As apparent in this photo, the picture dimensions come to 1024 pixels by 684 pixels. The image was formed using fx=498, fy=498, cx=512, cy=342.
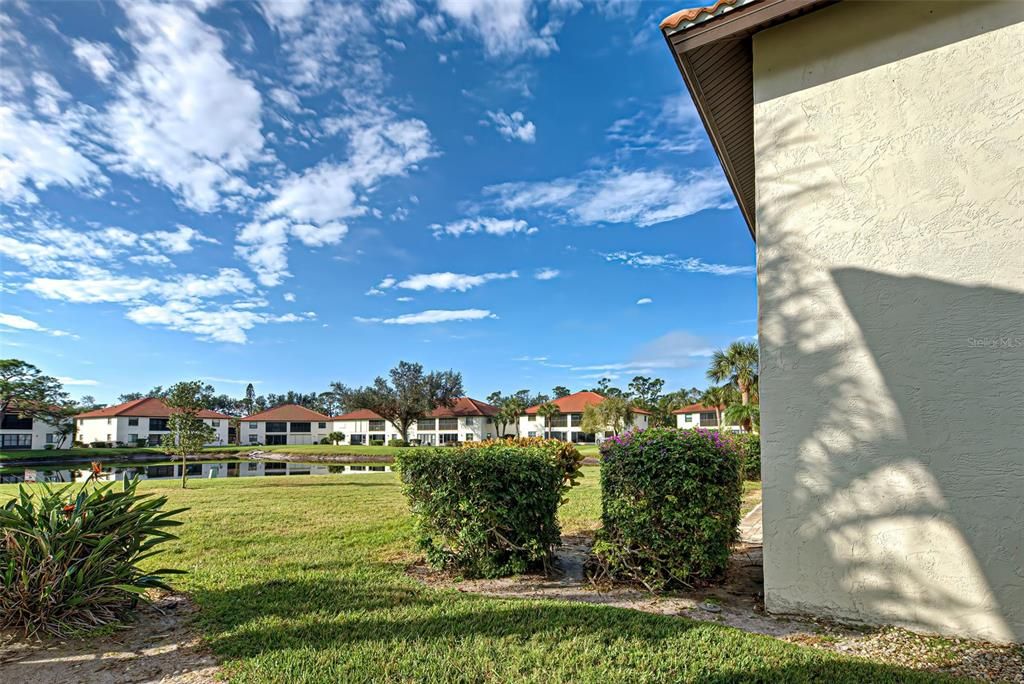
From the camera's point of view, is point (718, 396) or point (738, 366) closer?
point (738, 366)

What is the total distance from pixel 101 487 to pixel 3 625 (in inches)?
43.0

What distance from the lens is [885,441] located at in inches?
148

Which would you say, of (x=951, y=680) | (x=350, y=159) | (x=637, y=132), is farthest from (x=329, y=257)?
(x=951, y=680)

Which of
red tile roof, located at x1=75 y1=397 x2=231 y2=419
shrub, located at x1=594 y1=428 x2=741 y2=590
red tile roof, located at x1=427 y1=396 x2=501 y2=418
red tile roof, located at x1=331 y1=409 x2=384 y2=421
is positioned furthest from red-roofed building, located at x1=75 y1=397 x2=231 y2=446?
shrub, located at x1=594 y1=428 x2=741 y2=590

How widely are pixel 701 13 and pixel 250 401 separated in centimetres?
11360

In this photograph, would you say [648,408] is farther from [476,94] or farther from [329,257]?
[476,94]

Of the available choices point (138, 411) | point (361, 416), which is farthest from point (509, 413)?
point (138, 411)

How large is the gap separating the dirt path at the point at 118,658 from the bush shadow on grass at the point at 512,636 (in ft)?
0.64

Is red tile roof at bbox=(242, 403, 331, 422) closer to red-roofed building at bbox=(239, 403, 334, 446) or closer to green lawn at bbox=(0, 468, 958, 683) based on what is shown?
red-roofed building at bbox=(239, 403, 334, 446)

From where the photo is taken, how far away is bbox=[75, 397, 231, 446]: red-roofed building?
184 ft

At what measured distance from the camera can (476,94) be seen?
10.9 m

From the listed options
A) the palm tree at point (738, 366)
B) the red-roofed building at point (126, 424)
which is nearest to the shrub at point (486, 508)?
the palm tree at point (738, 366)

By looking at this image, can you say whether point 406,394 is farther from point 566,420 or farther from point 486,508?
point 486,508

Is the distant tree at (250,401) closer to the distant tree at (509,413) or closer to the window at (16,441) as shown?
the window at (16,441)
